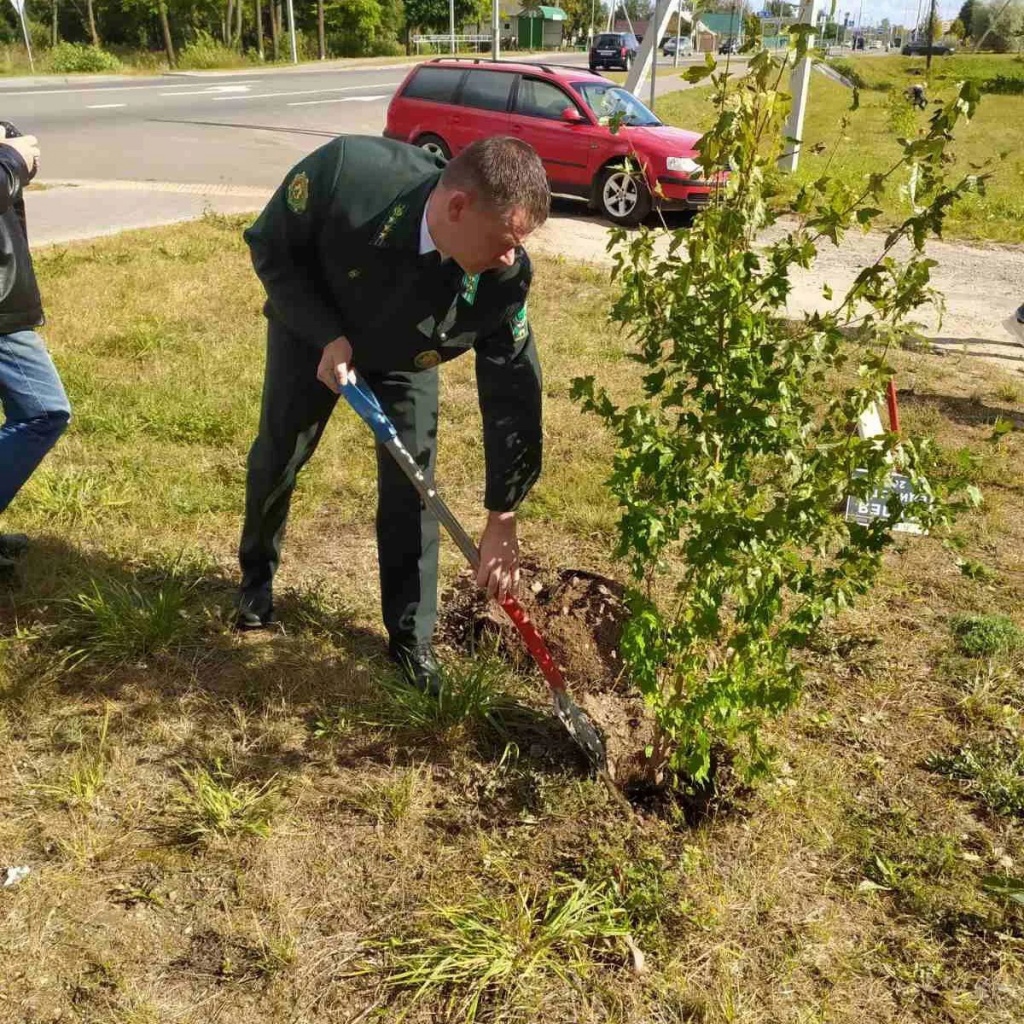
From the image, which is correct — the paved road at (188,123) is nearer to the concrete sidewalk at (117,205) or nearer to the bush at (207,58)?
the concrete sidewalk at (117,205)

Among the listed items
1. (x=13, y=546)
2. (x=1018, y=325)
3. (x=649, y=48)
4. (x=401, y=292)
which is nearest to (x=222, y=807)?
(x=401, y=292)

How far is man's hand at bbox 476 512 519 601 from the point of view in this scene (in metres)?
2.56

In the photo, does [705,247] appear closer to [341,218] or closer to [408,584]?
[341,218]

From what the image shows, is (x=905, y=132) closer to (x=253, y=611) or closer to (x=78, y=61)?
(x=253, y=611)

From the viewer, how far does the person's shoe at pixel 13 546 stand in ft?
12.4

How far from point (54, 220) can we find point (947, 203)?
949 centimetres

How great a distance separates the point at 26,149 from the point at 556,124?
29.8 feet

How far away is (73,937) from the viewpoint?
227cm

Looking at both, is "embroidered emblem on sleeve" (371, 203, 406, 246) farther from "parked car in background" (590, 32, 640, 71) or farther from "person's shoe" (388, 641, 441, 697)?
"parked car in background" (590, 32, 640, 71)

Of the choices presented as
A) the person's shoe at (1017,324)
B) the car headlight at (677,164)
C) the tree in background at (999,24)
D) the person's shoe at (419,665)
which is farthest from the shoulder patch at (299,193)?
the car headlight at (677,164)

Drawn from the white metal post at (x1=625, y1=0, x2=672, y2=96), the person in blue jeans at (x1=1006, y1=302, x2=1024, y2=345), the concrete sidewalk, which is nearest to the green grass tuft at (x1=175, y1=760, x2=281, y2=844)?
the person in blue jeans at (x1=1006, y1=302, x2=1024, y2=345)

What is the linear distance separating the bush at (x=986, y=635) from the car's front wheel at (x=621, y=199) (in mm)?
8025

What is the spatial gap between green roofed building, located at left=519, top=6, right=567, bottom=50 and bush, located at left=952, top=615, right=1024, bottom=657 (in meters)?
70.4

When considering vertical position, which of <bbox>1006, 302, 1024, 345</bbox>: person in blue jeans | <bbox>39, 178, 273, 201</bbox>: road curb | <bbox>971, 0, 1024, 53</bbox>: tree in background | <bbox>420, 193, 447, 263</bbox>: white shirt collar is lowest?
<bbox>1006, 302, 1024, 345</bbox>: person in blue jeans
